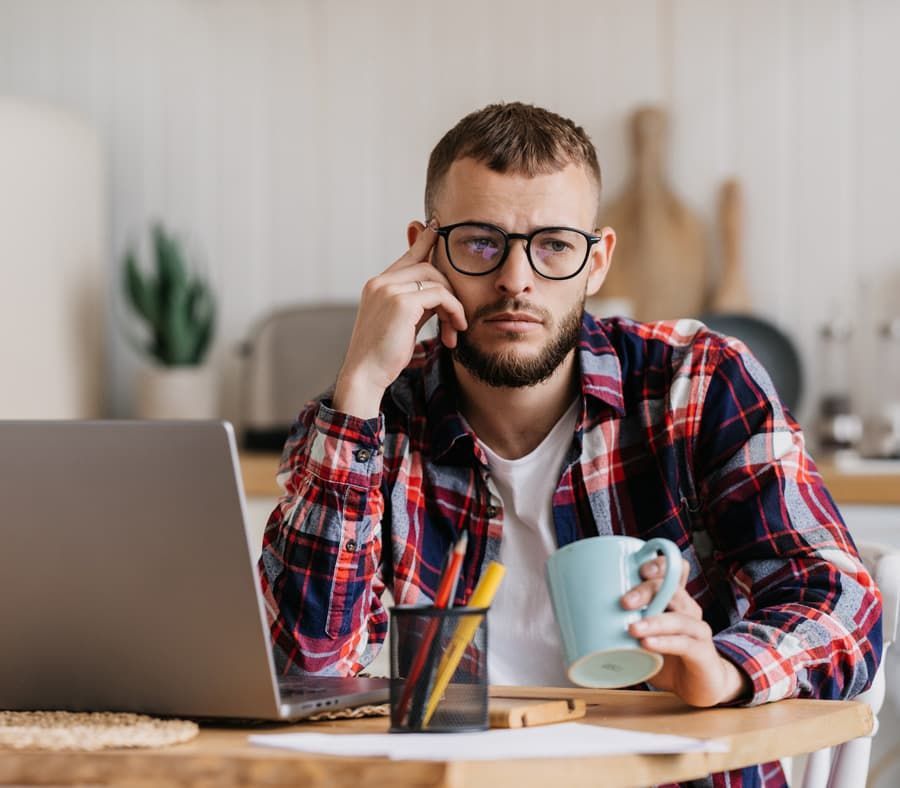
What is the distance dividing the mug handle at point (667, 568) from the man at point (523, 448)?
0.25 metres

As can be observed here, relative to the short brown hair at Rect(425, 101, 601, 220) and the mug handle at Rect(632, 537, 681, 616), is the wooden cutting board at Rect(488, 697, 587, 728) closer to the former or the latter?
the mug handle at Rect(632, 537, 681, 616)

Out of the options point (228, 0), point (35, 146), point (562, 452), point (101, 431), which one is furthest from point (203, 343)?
point (101, 431)

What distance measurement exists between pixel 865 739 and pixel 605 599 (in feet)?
1.26

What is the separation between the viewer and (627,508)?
1.36 m

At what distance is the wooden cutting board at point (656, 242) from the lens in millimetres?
2930

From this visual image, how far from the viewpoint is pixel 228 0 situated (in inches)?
125

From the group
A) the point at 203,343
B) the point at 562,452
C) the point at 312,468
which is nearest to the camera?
the point at 312,468

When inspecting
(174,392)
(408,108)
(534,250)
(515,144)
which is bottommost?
(174,392)

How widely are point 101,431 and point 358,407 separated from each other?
40 cm

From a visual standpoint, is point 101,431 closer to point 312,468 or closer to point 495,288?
point 312,468

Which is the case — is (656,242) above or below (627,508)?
above

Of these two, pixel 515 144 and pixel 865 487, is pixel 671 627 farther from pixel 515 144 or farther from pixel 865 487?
pixel 865 487

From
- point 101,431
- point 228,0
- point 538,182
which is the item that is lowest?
point 101,431

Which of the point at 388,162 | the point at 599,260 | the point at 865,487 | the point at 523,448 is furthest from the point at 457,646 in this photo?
the point at 388,162
